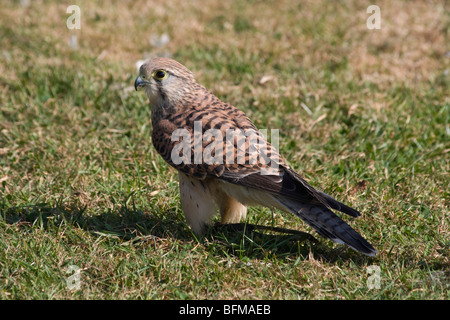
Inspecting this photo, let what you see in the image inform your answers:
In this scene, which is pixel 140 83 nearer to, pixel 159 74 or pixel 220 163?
pixel 159 74

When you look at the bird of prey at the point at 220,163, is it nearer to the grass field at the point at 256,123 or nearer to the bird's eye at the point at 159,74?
the bird's eye at the point at 159,74

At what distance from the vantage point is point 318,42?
679cm

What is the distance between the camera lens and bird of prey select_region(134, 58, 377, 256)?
358cm

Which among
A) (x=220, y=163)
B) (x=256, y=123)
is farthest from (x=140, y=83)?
(x=256, y=123)

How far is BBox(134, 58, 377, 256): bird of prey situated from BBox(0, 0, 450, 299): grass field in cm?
22

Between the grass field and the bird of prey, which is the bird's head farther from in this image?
the grass field

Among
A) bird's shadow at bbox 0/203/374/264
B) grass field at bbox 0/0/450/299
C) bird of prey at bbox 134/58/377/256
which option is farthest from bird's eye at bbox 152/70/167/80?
bird's shadow at bbox 0/203/374/264

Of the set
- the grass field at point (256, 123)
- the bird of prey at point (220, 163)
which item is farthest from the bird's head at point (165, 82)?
the grass field at point (256, 123)

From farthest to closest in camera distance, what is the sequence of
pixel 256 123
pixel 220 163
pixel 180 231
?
pixel 256 123 < pixel 180 231 < pixel 220 163

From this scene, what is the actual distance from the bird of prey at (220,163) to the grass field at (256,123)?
0.22 meters

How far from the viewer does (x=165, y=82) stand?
13.8 feet

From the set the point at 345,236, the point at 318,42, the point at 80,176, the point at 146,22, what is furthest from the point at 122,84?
the point at 345,236

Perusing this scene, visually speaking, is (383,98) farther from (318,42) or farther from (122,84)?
(122,84)

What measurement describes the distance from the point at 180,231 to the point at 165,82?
105 centimetres
